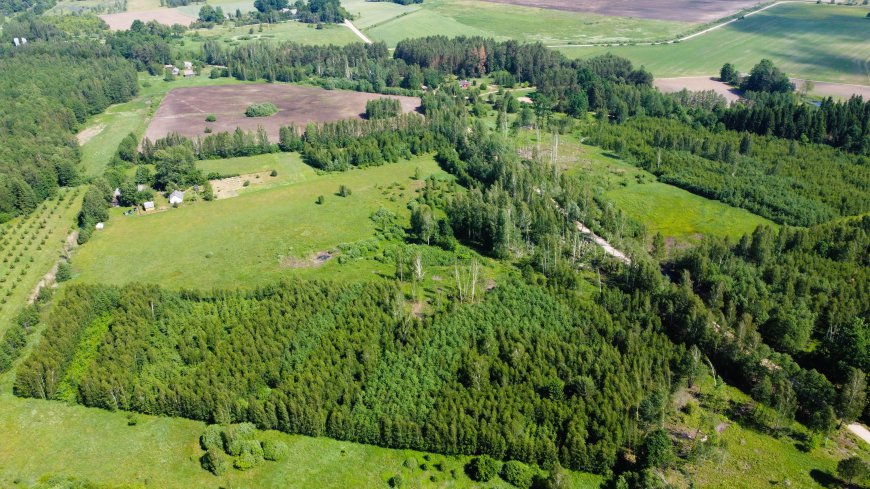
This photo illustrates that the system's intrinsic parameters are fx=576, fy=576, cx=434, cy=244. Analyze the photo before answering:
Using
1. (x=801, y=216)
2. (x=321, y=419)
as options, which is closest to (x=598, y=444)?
(x=321, y=419)

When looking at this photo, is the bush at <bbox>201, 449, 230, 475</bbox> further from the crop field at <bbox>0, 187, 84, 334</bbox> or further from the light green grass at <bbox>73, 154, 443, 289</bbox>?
the crop field at <bbox>0, 187, 84, 334</bbox>

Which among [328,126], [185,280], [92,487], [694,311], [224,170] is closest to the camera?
[92,487]

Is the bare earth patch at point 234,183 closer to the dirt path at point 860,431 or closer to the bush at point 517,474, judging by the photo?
the bush at point 517,474

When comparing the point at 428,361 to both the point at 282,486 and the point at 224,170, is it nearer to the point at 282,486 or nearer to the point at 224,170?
the point at 282,486

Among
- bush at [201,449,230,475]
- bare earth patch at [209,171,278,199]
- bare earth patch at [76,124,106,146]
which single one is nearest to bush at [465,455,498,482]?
bush at [201,449,230,475]

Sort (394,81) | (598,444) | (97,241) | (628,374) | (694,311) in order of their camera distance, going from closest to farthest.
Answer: (598,444)
(628,374)
(694,311)
(97,241)
(394,81)

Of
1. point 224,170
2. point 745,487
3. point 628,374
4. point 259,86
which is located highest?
point 259,86

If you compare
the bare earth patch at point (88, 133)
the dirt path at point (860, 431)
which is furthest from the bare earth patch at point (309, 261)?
the bare earth patch at point (88, 133)
